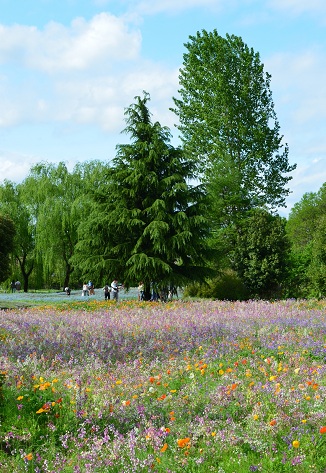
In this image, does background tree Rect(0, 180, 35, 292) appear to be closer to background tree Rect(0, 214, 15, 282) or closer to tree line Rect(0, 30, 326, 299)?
tree line Rect(0, 30, 326, 299)

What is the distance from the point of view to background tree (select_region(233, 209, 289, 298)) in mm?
28859

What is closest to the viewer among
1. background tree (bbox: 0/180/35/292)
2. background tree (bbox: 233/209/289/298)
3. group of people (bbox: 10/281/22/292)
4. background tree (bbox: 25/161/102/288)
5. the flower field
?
the flower field

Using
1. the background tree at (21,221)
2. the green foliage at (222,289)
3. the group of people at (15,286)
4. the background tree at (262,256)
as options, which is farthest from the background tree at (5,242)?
the background tree at (262,256)

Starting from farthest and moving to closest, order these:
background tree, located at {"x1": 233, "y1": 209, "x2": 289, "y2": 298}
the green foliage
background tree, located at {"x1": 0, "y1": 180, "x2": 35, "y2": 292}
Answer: background tree, located at {"x1": 0, "y1": 180, "x2": 35, "y2": 292} → background tree, located at {"x1": 233, "y1": 209, "x2": 289, "y2": 298} → the green foliage

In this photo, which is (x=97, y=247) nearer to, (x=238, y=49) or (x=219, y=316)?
(x=219, y=316)

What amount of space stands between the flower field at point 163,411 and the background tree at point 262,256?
67.1 feet

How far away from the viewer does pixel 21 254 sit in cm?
4597

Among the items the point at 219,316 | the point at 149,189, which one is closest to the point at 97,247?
the point at 149,189

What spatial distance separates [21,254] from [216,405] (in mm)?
42773

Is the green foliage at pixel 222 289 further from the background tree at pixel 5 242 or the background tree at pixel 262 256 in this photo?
the background tree at pixel 5 242

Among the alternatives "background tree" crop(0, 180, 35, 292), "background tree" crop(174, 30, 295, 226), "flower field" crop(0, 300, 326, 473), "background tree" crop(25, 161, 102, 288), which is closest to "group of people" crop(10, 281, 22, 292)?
"background tree" crop(0, 180, 35, 292)

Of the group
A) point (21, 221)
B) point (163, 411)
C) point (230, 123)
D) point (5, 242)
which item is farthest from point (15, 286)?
point (163, 411)

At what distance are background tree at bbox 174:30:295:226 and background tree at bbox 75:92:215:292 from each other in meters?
7.72

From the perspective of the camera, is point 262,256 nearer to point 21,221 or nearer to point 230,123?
point 230,123
